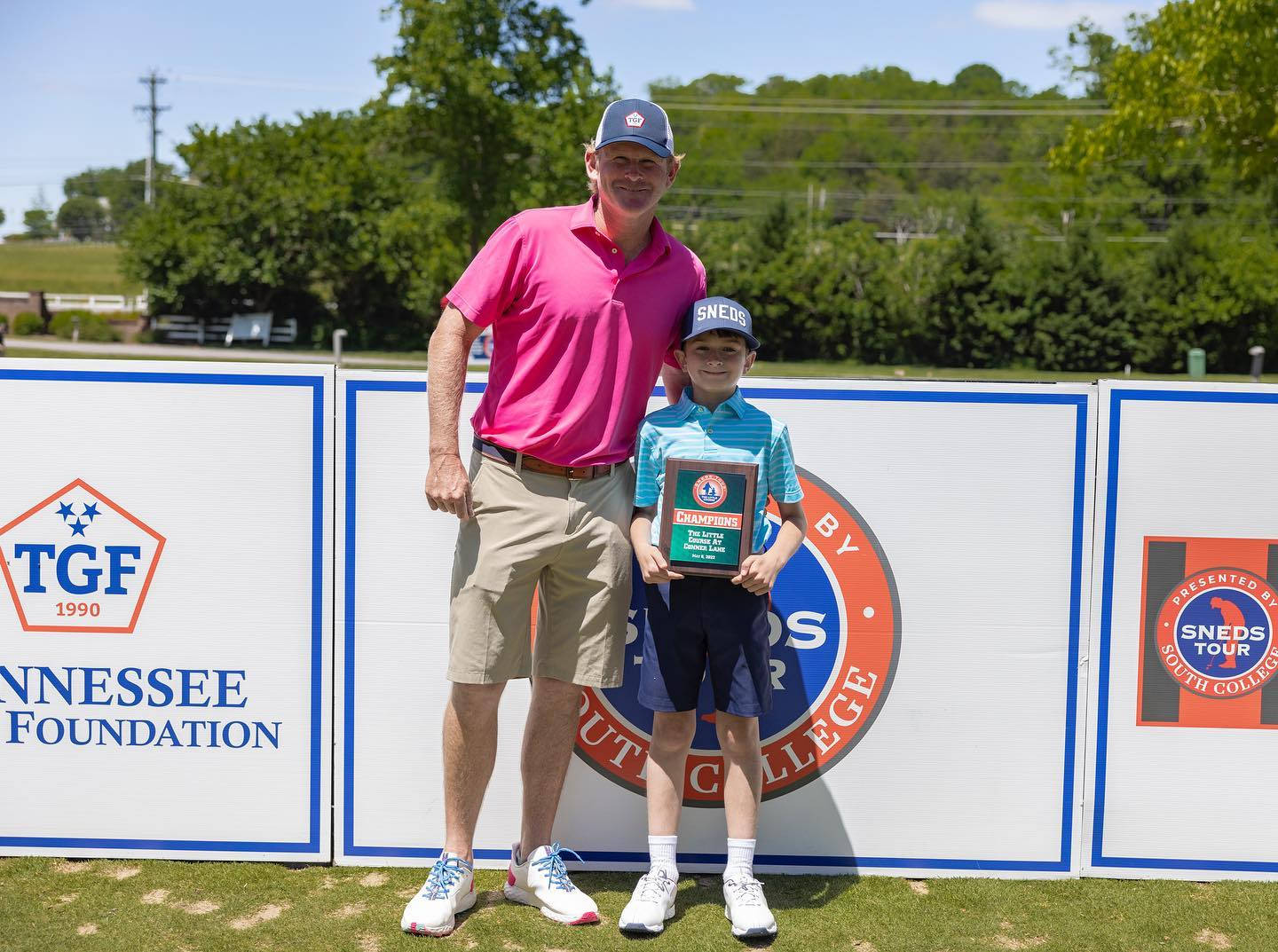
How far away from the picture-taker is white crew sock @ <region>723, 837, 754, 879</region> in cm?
349

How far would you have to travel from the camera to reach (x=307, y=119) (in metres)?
43.5

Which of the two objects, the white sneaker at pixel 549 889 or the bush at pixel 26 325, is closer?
the white sneaker at pixel 549 889

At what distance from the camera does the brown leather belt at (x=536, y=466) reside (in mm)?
3453

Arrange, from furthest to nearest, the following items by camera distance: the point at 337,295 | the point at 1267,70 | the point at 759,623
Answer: the point at 337,295, the point at 1267,70, the point at 759,623

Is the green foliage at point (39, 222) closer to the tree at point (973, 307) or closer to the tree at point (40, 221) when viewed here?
the tree at point (40, 221)

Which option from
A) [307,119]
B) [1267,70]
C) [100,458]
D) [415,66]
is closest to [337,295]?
[307,119]

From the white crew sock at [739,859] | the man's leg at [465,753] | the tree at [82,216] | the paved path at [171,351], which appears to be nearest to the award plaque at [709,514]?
the man's leg at [465,753]

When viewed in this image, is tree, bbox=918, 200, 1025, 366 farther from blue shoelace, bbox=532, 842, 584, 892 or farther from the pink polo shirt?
blue shoelace, bbox=532, 842, 584, 892

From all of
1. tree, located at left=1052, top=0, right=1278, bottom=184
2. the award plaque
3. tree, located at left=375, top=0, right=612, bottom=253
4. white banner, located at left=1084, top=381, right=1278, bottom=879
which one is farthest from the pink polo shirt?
tree, located at left=375, top=0, right=612, bottom=253

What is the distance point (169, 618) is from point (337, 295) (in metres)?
41.1

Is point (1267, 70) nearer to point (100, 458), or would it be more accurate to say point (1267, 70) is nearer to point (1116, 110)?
point (1116, 110)

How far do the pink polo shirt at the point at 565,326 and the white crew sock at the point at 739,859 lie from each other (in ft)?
3.83

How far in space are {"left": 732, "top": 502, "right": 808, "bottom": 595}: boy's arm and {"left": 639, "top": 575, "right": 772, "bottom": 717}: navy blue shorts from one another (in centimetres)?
7

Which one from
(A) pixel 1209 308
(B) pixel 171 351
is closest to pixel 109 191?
(B) pixel 171 351
